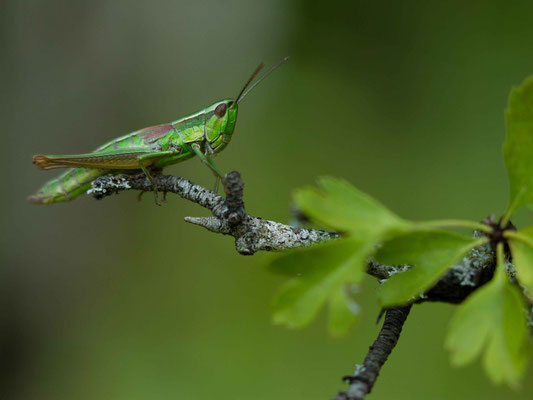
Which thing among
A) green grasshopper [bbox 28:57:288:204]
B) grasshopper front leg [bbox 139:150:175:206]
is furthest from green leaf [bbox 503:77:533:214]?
green grasshopper [bbox 28:57:288:204]

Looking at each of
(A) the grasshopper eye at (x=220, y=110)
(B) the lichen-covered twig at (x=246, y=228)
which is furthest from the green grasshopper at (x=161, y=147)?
(B) the lichen-covered twig at (x=246, y=228)

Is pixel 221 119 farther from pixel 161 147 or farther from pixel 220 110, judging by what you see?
pixel 161 147

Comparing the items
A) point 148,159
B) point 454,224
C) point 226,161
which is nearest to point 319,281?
point 454,224

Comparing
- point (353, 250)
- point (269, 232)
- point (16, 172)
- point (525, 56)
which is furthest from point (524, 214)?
point (16, 172)

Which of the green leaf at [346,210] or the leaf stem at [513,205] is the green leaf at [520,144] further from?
the green leaf at [346,210]

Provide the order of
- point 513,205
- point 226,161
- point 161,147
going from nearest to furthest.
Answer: point 513,205
point 161,147
point 226,161

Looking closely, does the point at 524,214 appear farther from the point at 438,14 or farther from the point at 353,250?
the point at 353,250

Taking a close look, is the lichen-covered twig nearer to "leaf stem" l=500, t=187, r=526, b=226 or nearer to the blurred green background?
"leaf stem" l=500, t=187, r=526, b=226
